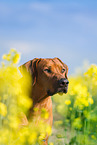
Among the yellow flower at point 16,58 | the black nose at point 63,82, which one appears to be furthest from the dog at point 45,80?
the yellow flower at point 16,58

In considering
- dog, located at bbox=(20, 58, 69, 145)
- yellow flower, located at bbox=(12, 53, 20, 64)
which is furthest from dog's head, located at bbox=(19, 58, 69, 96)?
yellow flower, located at bbox=(12, 53, 20, 64)

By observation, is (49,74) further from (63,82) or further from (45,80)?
(63,82)

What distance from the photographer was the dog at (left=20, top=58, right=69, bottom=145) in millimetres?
3504

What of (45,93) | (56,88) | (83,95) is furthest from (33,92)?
(83,95)

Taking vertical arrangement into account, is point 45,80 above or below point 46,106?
above

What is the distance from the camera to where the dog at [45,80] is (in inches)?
138

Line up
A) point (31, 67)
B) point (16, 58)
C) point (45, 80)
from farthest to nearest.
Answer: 1. point (31, 67)
2. point (45, 80)
3. point (16, 58)

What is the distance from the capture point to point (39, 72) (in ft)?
12.4

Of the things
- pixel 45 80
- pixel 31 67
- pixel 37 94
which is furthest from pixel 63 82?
pixel 31 67

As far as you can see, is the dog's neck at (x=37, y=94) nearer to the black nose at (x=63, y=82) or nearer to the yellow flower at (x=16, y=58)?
the black nose at (x=63, y=82)

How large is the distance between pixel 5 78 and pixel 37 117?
4.07 feet

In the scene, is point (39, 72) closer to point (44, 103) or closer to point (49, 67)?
point (49, 67)

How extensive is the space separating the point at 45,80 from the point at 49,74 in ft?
0.40

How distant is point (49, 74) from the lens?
12.1ft
